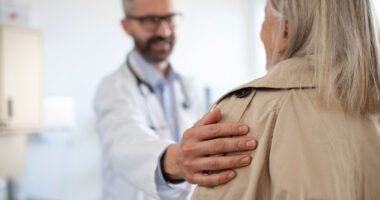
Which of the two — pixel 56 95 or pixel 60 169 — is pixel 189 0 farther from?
pixel 60 169

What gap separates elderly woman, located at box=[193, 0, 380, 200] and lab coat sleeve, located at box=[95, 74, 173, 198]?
0.36 metres

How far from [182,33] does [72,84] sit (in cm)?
124

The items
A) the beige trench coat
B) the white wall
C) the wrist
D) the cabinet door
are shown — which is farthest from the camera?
the white wall

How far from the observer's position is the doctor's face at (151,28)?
1.49 m

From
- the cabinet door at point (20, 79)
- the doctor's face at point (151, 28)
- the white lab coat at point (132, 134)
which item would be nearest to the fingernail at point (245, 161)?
the white lab coat at point (132, 134)

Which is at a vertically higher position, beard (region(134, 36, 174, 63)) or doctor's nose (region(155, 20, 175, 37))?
doctor's nose (region(155, 20, 175, 37))

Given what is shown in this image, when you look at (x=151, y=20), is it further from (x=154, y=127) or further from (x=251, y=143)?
(x=251, y=143)

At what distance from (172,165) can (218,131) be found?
0.27 m

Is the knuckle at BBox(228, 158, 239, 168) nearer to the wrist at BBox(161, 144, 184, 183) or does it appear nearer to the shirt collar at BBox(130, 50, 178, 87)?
the wrist at BBox(161, 144, 184, 183)

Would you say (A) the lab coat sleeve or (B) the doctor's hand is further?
(A) the lab coat sleeve

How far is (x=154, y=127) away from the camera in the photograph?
1.34 meters

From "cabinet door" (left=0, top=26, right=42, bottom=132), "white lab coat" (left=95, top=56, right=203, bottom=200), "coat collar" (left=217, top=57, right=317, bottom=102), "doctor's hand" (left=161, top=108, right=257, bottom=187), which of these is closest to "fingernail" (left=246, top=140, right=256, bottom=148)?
"doctor's hand" (left=161, top=108, right=257, bottom=187)

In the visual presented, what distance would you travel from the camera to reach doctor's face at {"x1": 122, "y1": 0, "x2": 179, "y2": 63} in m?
1.49

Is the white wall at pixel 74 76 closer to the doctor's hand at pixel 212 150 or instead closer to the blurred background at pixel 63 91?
the blurred background at pixel 63 91
